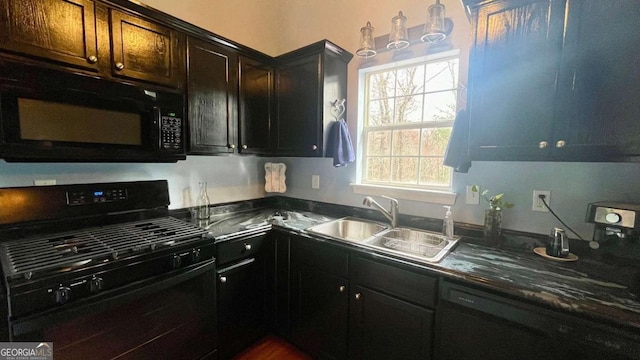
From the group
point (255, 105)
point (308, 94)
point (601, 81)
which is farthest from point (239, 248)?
point (601, 81)

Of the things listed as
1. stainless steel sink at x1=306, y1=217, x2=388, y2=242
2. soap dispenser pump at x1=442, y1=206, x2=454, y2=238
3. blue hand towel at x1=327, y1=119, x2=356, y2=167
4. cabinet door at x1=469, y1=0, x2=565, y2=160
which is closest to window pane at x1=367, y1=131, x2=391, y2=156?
blue hand towel at x1=327, y1=119, x2=356, y2=167

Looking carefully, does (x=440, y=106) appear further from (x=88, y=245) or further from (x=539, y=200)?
(x=88, y=245)

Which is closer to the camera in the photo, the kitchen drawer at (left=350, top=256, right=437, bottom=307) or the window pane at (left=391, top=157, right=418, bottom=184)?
the kitchen drawer at (left=350, top=256, right=437, bottom=307)

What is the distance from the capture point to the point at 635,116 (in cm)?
100

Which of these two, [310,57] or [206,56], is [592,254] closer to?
[310,57]

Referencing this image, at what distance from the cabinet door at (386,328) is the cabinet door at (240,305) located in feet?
2.40

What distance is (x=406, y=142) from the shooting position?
203 cm

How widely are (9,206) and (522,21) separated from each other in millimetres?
2694

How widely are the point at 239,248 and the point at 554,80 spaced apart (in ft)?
6.22

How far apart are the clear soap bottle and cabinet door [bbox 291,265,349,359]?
2.75 ft

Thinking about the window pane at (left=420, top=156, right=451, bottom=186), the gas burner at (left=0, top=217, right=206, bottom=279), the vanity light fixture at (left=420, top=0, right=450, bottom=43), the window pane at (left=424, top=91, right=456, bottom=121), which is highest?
the vanity light fixture at (left=420, top=0, right=450, bottom=43)

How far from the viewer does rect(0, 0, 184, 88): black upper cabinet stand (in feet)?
3.79

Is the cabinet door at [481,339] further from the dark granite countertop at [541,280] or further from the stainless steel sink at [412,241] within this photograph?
the stainless steel sink at [412,241]

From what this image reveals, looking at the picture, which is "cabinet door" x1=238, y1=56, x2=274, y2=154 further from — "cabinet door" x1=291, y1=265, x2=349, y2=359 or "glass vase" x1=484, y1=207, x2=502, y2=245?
"glass vase" x1=484, y1=207, x2=502, y2=245
